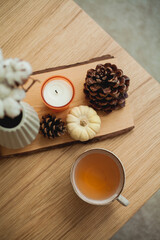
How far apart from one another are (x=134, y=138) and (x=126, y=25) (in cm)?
83

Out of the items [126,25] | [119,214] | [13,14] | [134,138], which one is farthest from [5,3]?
[126,25]

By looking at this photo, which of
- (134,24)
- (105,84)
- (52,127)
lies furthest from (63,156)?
(134,24)

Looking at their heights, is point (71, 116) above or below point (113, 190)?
above

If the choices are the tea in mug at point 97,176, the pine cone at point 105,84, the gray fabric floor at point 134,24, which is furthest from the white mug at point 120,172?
the gray fabric floor at point 134,24

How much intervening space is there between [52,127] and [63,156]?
0.29ft

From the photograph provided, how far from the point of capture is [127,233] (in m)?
1.10

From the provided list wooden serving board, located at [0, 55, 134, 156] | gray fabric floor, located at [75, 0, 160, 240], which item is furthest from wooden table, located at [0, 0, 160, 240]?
gray fabric floor, located at [75, 0, 160, 240]

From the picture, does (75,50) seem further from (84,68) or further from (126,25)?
(126,25)

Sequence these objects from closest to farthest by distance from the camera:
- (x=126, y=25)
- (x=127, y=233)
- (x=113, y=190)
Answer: (x=113, y=190)
(x=127, y=233)
(x=126, y=25)

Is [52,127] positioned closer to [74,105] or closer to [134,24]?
[74,105]

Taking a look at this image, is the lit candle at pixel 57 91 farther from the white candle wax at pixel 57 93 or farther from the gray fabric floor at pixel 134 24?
the gray fabric floor at pixel 134 24

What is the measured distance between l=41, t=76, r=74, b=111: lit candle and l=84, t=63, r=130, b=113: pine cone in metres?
0.05

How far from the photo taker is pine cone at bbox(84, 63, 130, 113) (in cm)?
56

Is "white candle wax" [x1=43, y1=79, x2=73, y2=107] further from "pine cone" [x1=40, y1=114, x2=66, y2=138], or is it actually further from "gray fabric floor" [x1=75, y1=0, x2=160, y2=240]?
"gray fabric floor" [x1=75, y1=0, x2=160, y2=240]
